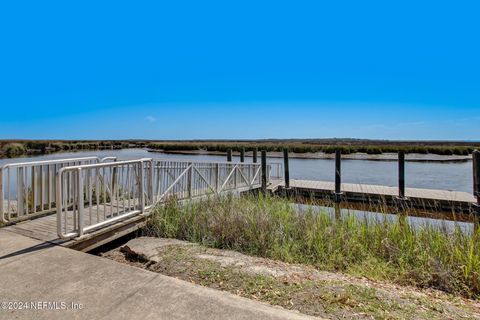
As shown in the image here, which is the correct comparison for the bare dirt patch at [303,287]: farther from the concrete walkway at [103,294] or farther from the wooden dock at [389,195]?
the wooden dock at [389,195]

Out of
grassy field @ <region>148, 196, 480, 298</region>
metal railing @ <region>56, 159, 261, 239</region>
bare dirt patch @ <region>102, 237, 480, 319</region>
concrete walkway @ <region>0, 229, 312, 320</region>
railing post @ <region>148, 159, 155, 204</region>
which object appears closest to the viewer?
concrete walkway @ <region>0, 229, 312, 320</region>

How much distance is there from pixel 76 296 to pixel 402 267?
13.1 feet

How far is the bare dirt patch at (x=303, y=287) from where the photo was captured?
2.74m

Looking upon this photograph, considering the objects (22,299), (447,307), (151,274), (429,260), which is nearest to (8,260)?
(22,299)

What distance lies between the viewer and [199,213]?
19.7 ft

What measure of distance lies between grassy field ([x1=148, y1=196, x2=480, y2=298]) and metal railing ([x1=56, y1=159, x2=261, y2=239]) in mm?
726

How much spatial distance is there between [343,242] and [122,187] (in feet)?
14.5

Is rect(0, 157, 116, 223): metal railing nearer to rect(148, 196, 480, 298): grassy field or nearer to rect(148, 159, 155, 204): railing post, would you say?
rect(148, 159, 155, 204): railing post

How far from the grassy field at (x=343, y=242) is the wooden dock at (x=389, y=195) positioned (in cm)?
480

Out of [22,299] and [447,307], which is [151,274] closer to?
[22,299]

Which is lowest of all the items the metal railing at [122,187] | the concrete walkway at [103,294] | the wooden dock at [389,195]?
the wooden dock at [389,195]

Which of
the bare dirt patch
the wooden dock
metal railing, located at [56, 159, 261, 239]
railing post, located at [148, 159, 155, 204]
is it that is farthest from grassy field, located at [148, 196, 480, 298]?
the wooden dock

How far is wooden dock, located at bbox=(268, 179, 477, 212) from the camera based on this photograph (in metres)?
11.2

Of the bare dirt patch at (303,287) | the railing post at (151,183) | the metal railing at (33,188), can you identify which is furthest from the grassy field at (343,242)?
the metal railing at (33,188)
